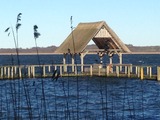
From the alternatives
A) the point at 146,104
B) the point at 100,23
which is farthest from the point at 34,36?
the point at 100,23

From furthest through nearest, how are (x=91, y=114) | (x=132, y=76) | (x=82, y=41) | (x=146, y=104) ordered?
(x=82, y=41), (x=132, y=76), (x=146, y=104), (x=91, y=114)

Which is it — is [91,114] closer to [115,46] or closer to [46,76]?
[46,76]

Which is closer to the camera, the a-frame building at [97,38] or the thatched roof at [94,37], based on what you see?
the a-frame building at [97,38]

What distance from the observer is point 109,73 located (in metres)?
45.2

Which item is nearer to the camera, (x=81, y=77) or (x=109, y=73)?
(x=109, y=73)

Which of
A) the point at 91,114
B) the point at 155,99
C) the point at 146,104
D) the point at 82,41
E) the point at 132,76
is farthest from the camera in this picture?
the point at 82,41

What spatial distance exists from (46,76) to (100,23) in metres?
7.24

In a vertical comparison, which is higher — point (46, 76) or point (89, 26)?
point (89, 26)

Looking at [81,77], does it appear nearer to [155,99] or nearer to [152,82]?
[152,82]

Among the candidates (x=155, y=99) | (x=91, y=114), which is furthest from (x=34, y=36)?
(x=155, y=99)

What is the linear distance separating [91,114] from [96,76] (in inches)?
908

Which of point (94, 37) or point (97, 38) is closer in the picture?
point (94, 37)

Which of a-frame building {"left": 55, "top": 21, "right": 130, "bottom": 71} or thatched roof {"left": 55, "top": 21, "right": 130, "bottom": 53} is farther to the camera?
thatched roof {"left": 55, "top": 21, "right": 130, "bottom": 53}

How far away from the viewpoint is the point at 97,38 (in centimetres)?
5003
